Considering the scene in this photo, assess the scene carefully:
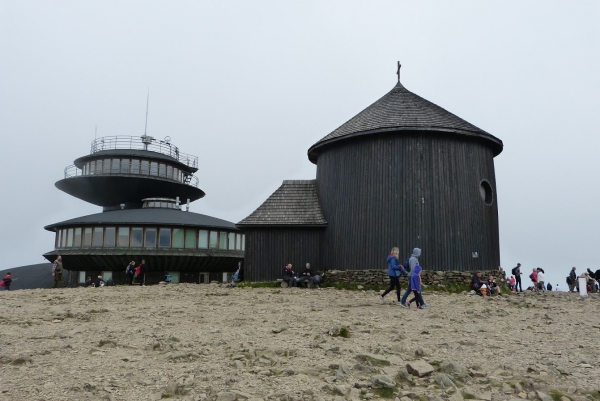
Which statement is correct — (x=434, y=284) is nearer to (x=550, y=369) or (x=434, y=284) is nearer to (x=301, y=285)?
(x=301, y=285)

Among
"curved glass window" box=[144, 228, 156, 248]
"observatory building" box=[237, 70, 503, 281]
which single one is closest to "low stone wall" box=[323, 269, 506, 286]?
"observatory building" box=[237, 70, 503, 281]

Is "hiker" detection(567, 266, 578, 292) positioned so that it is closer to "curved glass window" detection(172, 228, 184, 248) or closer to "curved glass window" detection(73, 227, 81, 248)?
"curved glass window" detection(172, 228, 184, 248)

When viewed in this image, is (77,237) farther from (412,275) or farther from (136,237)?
(412,275)

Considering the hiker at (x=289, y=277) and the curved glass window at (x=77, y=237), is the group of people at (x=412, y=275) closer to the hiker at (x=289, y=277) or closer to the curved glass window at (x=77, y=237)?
Result: the hiker at (x=289, y=277)

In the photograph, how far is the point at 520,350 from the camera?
29.6 feet

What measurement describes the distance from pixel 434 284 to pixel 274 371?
13.7m

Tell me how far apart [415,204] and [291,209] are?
6077 mm

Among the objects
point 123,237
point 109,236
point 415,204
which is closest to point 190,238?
point 123,237

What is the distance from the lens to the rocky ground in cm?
657

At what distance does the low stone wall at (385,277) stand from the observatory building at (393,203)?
0.25m

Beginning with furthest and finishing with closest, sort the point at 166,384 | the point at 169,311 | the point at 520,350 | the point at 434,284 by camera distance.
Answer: the point at 434,284
the point at 169,311
the point at 520,350
the point at 166,384

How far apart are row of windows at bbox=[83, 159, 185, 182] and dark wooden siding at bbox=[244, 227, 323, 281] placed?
23.8m

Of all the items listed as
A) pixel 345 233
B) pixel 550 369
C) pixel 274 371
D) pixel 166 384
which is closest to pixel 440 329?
pixel 550 369

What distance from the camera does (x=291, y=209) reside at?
2336 centimetres
